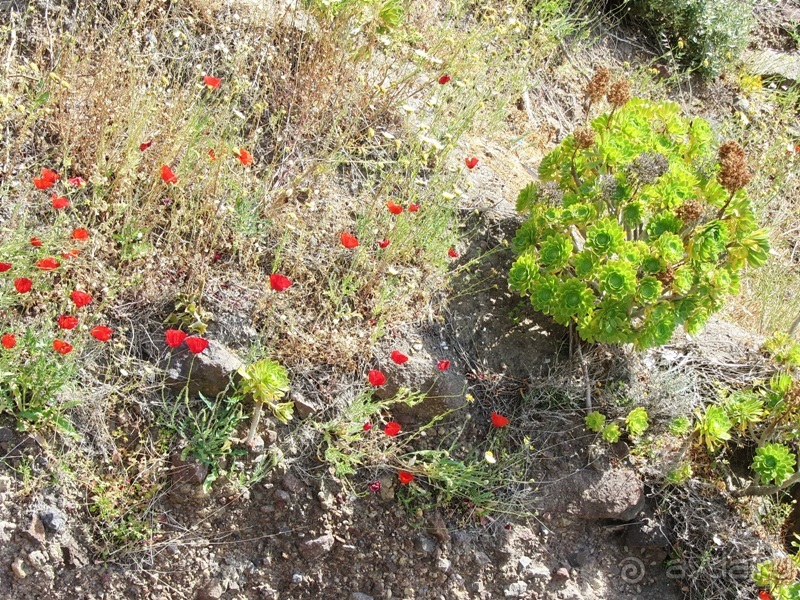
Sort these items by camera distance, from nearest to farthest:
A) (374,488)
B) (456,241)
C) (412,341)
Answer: (374,488) < (412,341) < (456,241)

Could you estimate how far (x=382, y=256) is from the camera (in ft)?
11.1

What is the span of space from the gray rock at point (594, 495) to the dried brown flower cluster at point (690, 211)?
105 cm

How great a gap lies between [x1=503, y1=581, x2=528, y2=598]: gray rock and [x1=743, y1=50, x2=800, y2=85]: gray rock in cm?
414

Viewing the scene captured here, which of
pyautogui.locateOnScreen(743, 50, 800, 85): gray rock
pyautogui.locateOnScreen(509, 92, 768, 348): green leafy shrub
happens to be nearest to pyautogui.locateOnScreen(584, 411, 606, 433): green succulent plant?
pyautogui.locateOnScreen(509, 92, 768, 348): green leafy shrub

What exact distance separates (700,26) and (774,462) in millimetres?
3123

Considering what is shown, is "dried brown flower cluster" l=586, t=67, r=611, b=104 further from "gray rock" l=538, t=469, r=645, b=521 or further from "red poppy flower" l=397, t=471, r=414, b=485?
"red poppy flower" l=397, t=471, r=414, b=485

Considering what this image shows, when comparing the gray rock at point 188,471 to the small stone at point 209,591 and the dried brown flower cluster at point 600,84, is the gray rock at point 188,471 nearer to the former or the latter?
the small stone at point 209,591

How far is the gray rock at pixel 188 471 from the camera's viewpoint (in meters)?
2.89

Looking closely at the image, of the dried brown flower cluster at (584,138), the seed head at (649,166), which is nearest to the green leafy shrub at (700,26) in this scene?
the seed head at (649,166)

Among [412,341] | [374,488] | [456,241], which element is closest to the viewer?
[374,488]

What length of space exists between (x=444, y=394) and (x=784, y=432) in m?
1.48

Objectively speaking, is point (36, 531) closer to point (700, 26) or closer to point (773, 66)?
point (700, 26)

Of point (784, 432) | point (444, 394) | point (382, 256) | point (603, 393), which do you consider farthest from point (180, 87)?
point (784, 432)

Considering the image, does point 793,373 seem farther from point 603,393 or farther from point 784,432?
point 603,393
